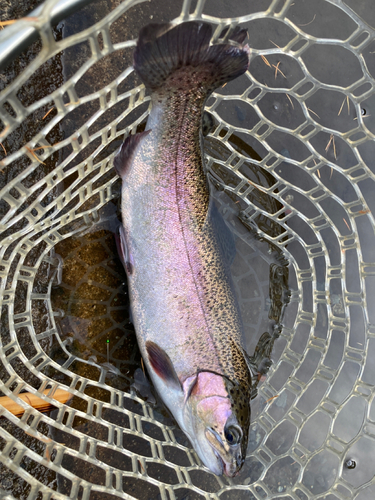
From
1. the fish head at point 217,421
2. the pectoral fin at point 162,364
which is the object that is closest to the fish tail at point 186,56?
the pectoral fin at point 162,364

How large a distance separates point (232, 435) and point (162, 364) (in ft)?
1.64

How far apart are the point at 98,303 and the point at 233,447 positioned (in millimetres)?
1225

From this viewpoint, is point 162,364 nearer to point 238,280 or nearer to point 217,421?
point 217,421

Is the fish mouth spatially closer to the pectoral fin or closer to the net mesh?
the pectoral fin

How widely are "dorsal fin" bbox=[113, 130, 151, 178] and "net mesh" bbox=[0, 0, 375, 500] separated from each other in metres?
0.10

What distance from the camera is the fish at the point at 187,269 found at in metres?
1.67

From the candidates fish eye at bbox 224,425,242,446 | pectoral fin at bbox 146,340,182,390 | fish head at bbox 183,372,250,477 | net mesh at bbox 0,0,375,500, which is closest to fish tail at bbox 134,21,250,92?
net mesh at bbox 0,0,375,500

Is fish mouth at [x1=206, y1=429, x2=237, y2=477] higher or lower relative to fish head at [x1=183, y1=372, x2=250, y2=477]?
lower

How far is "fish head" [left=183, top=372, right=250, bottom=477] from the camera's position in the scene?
1662 millimetres

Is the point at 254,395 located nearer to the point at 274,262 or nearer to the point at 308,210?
the point at 274,262

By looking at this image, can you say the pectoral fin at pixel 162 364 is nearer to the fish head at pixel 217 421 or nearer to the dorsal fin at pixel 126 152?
the fish head at pixel 217 421

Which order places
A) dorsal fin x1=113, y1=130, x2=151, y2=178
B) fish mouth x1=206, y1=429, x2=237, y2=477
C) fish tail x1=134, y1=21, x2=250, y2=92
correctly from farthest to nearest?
dorsal fin x1=113, y1=130, x2=151, y2=178, fish mouth x1=206, y1=429, x2=237, y2=477, fish tail x1=134, y1=21, x2=250, y2=92

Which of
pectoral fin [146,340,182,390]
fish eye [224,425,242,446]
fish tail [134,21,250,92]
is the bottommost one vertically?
fish eye [224,425,242,446]

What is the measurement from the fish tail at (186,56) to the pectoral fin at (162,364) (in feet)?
4.48
